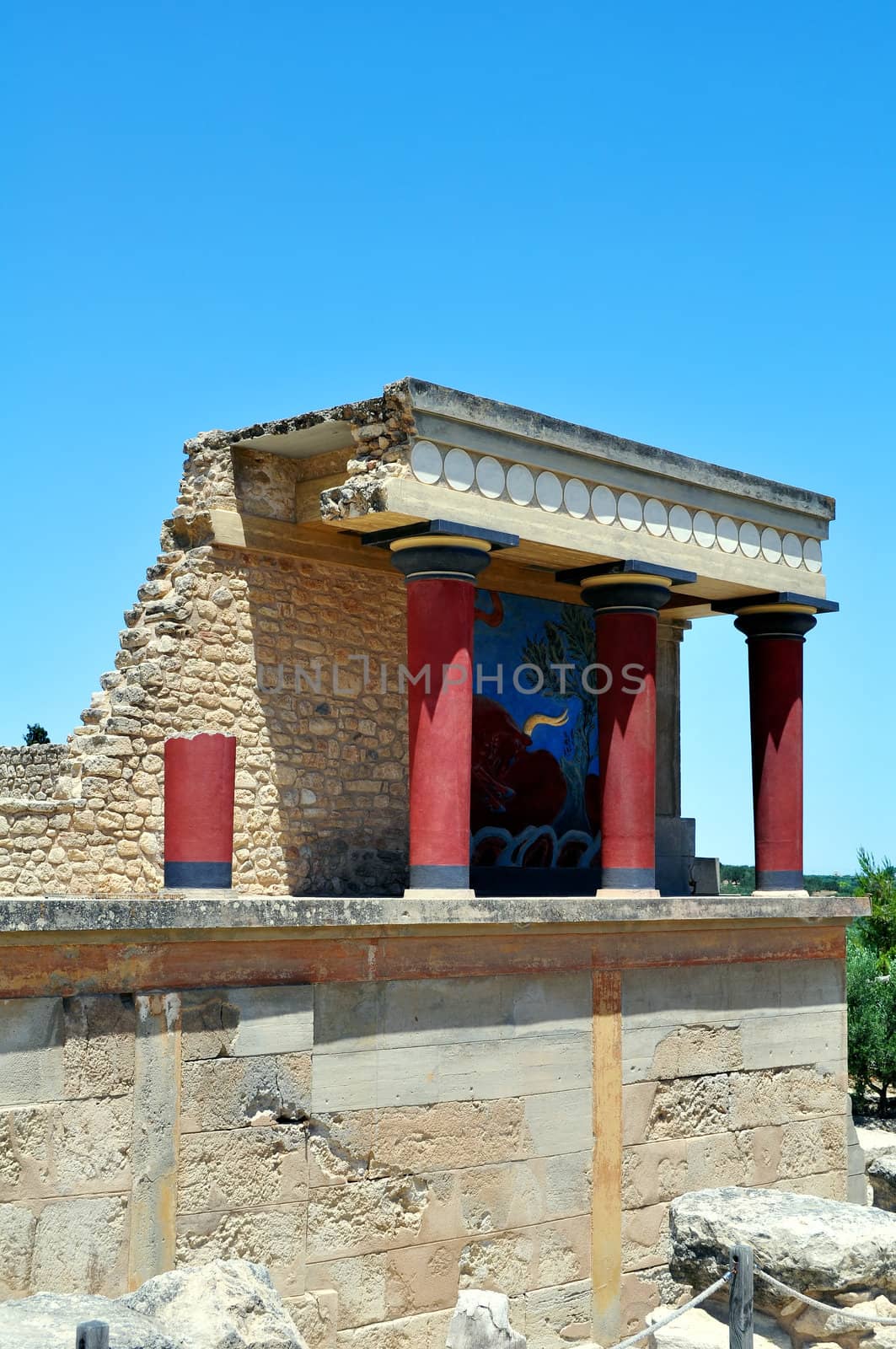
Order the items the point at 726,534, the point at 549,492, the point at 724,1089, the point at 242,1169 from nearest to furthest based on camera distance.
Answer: the point at 242,1169 < the point at 724,1089 < the point at 549,492 < the point at 726,534

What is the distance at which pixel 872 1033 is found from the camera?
18672 millimetres

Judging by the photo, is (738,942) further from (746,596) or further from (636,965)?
(746,596)

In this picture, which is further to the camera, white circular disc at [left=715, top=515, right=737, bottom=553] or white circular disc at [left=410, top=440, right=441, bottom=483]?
white circular disc at [left=715, top=515, right=737, bottom=553]

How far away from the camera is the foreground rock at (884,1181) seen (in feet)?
37.2

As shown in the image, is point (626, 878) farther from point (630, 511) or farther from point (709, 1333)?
point (709, 1333)

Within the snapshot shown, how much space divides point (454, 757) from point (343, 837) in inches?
60.7

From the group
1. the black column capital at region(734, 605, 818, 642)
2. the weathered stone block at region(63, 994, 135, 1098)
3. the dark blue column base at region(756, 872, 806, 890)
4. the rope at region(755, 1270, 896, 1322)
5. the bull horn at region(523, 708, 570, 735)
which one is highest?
the black column capital at region(734, 605, 818, 642)

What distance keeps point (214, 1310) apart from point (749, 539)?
25.4 feet

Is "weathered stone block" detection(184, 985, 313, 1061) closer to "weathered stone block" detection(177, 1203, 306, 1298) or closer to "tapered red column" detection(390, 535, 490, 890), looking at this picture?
"weathered stone block" detection(177, 1203, 306, 1298)

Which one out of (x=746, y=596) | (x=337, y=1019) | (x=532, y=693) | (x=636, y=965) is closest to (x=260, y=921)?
(x=337, y=1019)

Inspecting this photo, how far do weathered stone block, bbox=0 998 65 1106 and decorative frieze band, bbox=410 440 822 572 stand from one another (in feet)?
13.5

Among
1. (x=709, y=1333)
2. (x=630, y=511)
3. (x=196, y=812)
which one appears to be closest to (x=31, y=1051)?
(x=196, y=812)

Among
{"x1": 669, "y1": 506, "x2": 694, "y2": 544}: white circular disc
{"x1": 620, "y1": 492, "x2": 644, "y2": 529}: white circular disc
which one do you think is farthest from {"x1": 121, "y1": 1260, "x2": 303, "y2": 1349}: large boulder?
{"x1": 669, "y1": 506, "x2": 694, "y2": 544}: white circular disc

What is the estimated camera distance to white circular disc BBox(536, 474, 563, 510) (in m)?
10.2
